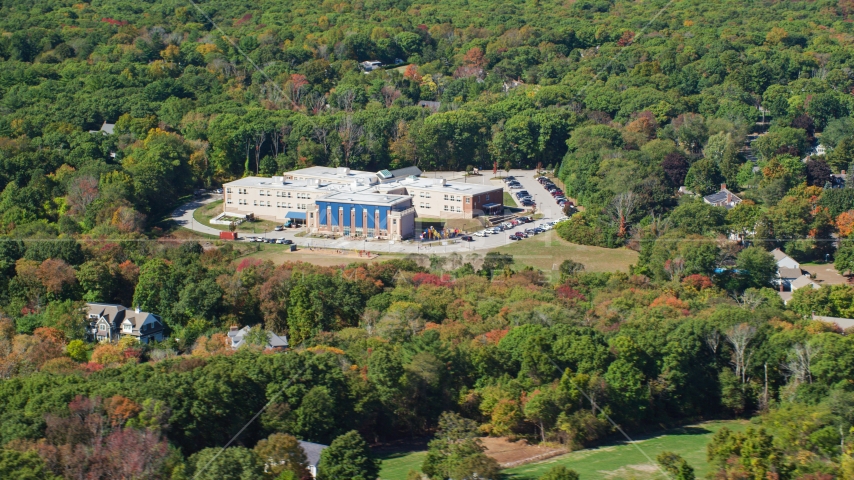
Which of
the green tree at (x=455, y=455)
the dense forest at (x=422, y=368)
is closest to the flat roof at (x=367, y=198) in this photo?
the dense forest at (x=422, y=368)

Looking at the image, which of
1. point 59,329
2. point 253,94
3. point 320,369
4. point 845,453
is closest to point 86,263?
point 59,329

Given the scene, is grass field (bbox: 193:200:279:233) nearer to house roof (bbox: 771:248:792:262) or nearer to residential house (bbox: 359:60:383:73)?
house roof (bbox: 771:248:792:262)

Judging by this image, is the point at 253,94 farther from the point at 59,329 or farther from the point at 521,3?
the point at 521,3

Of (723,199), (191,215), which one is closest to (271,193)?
(191,215)

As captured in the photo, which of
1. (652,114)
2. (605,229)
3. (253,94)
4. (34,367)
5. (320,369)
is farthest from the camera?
(253,94)

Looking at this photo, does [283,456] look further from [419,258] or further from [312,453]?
[419,258]

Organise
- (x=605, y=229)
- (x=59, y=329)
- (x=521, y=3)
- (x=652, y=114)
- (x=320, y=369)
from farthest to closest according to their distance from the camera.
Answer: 1. (x=521, y=3)
2. (x=652, y=114)
3. (x=605, y=229)
4. (x=59, y=329)
5. (x=320, y=369)
